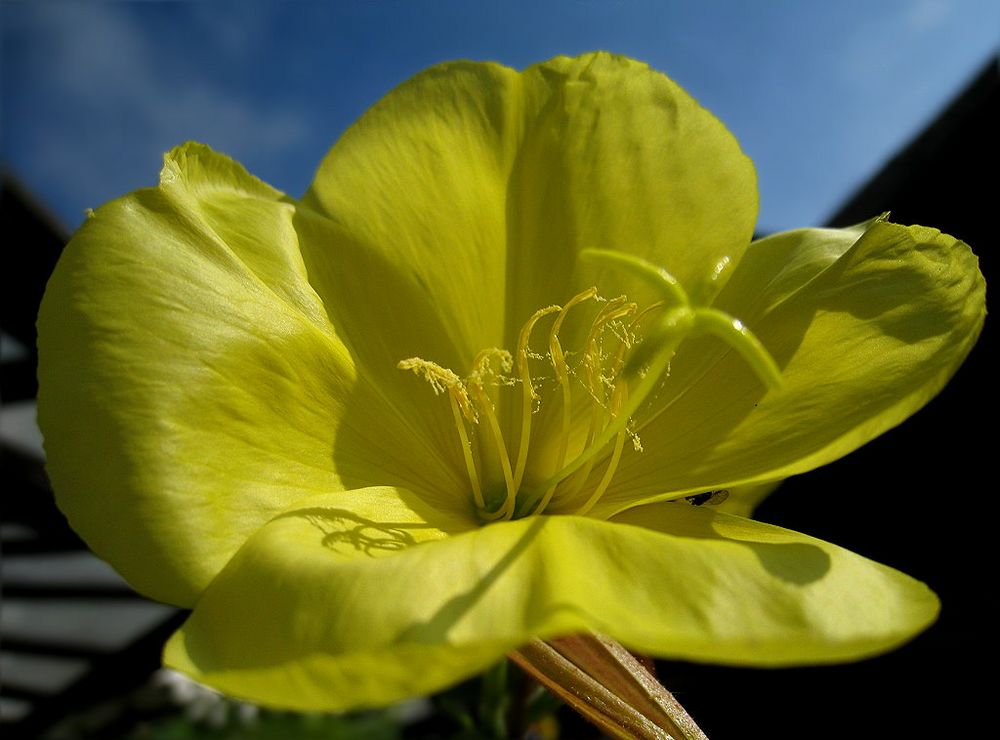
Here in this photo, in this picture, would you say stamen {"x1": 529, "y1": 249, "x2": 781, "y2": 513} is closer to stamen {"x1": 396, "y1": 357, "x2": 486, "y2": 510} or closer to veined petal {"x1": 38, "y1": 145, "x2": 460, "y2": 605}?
stamen {"x1": 396, "y1": 357, "x2": 486, "y2": 510}

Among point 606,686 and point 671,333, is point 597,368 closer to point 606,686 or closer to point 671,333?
point 671,333

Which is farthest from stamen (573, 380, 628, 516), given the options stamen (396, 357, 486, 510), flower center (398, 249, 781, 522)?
A: stamen (396, 357, 486, 510)

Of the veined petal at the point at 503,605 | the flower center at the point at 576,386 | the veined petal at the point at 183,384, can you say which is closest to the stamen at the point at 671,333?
the flower center at the point at 576,386

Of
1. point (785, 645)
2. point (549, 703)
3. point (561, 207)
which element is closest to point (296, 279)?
point (561, 207)

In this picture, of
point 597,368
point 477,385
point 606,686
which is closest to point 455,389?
point 477,385

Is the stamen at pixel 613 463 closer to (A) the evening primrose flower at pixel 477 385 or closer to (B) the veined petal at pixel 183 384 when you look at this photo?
(A) the evening primrose flower at pixel 477 385

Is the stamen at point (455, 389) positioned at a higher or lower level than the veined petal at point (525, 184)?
lower
